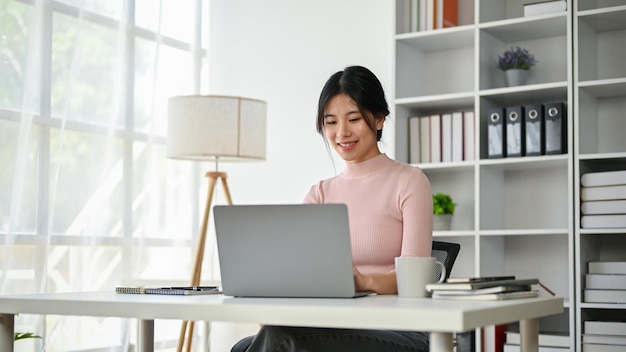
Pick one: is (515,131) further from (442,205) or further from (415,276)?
(415,276)

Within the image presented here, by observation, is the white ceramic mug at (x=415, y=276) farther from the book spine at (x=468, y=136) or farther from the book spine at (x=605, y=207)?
the book spine at (x=468, y=136)

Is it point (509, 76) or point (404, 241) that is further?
point (509, 76)

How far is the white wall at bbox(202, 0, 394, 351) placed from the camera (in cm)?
445

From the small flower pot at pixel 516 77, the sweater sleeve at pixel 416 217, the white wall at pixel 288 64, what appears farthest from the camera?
the white wall at pixel 288 64

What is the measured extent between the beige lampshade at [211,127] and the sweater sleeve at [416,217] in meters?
1.68

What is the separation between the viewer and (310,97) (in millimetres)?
4609

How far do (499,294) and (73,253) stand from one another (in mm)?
2769

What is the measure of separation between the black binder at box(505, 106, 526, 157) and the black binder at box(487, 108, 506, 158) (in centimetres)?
2

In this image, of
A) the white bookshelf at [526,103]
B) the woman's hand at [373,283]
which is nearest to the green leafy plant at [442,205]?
the white bookshelf at [526,103]

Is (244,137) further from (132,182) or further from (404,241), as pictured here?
(404,241)

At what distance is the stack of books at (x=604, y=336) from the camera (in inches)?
137

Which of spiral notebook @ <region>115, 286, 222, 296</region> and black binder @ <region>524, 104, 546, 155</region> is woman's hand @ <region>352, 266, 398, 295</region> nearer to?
spiral notebook @ <region>115, 286, 222, 296</region>

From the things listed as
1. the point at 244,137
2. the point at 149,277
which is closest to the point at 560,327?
the point at 244,137

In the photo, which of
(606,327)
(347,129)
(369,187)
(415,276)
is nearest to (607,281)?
(606,327)
